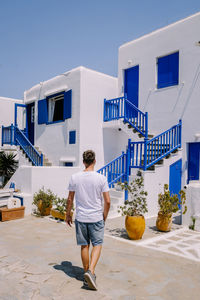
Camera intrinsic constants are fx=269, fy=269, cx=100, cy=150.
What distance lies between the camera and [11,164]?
44.5ft

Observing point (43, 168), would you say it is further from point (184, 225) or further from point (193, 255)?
point (193, 255)

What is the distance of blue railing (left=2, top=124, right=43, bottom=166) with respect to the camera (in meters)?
12.2

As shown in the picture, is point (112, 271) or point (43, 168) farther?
point (43, 168)

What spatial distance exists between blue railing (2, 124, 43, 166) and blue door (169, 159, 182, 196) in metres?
5.70

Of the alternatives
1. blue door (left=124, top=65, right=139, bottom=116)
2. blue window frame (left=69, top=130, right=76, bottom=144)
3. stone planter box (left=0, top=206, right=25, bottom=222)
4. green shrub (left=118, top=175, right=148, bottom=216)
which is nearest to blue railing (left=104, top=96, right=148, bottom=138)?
blue door (left=124, top=65, right=139, bottom=116)

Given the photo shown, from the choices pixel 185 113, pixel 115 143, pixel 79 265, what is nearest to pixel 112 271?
pixel 79 265

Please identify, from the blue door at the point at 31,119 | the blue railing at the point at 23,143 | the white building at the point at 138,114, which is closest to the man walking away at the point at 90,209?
the white building at the point at 138,114

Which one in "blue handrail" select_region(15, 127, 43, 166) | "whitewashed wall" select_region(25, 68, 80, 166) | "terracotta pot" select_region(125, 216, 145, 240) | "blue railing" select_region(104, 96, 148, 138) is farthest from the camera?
"blue handrail" select_region(15, 127, 43, 166)

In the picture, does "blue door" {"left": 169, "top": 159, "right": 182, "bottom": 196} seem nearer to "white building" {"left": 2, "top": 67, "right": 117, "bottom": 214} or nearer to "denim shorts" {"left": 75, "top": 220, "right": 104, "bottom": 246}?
"white building" {"left": 2, "top": 67, "right": 117, "bottom": 214}

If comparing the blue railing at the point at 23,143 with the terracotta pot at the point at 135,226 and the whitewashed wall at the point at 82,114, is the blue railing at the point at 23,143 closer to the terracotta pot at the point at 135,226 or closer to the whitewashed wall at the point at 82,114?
the whitewashed wall at the point at 82,114

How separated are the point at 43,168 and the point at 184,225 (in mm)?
4826

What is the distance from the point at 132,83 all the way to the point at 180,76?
8.45ft

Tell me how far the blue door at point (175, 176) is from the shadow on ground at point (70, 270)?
562 centimetres

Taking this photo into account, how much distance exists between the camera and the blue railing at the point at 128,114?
34.7 ft
